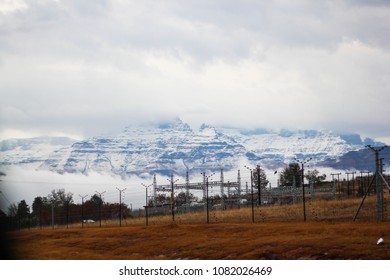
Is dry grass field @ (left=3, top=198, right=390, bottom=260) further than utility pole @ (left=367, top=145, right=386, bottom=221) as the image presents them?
No

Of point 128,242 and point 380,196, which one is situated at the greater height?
point 380,196

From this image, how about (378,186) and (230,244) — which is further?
(378,186)

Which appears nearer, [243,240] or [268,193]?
[243,240]

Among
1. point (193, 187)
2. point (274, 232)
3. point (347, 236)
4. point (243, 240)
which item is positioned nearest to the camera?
point (347, 236)

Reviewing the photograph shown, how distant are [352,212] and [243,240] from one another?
15752 mm

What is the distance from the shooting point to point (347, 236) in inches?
996

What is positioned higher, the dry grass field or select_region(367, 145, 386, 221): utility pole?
select_region(367, 145, 386, 221): utility pole

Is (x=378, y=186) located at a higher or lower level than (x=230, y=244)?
higher

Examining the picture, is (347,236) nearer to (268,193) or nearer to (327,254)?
(327,254)

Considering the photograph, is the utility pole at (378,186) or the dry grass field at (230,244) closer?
the dry grass field at (230,244)

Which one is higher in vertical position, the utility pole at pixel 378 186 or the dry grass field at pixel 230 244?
the utility pole at pixel 378 186

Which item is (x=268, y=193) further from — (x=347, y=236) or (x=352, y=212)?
(x=347, y=236)

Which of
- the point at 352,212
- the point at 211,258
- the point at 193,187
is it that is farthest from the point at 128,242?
the point at 193,187
